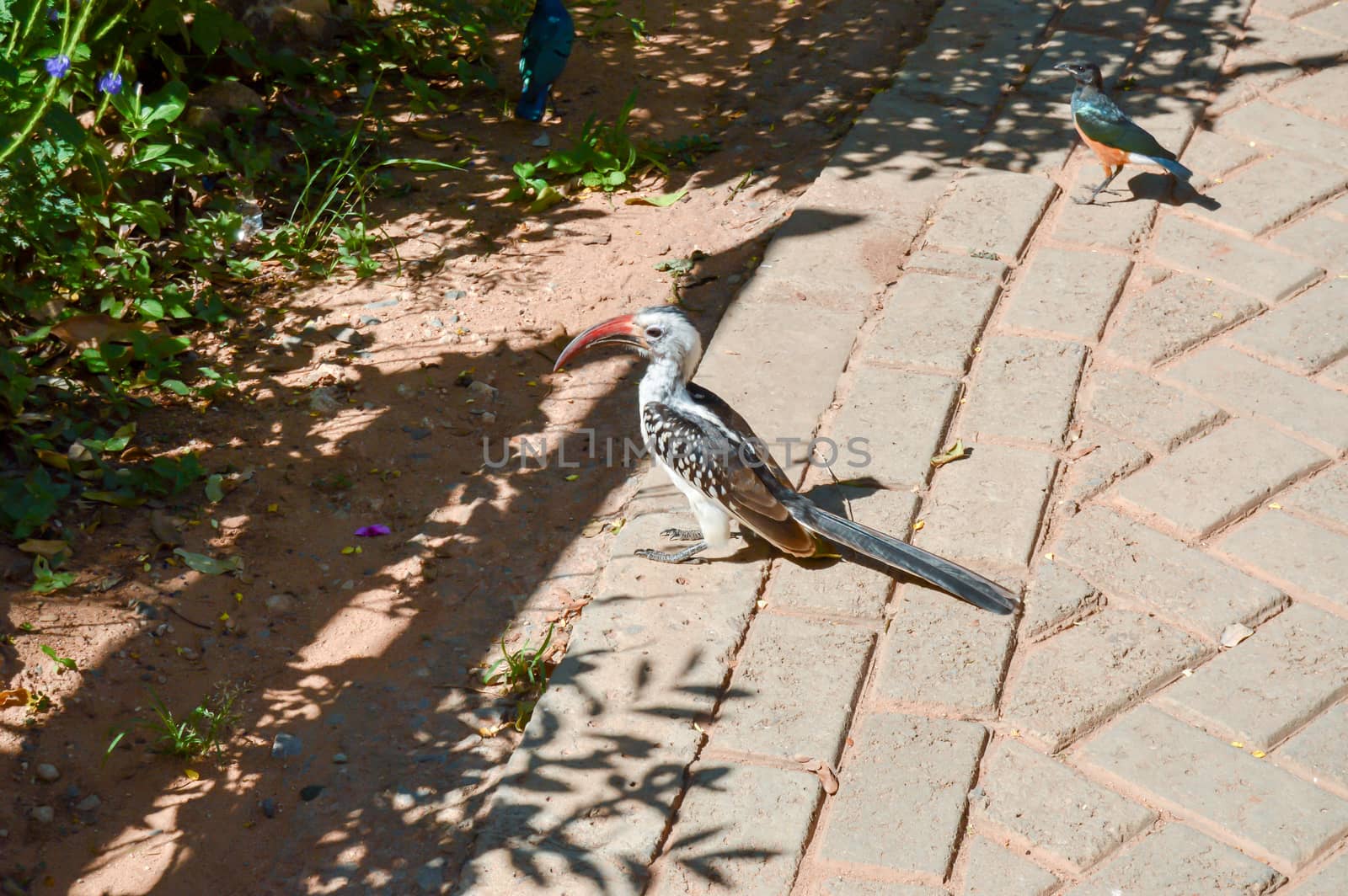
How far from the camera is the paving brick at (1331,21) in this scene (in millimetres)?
6551

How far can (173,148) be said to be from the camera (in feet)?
16.5

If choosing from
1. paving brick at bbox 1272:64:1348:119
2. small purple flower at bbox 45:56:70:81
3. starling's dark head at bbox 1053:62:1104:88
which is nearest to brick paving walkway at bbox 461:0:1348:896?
paving brick at bbox 1272:64:1348:119

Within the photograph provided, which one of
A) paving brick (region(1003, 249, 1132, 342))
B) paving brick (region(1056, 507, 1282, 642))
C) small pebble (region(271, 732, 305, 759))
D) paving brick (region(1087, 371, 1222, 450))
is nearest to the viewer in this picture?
small pebble (region(271, 732, 305, 759))

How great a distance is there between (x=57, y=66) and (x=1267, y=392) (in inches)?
174

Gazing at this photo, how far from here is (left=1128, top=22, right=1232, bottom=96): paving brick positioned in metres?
6.12

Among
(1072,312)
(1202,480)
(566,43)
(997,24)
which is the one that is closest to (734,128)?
(566,43)

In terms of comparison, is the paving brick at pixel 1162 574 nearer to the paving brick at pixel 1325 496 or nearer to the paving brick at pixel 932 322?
the paving brick at pixel 1325 496

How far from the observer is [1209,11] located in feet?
22.0

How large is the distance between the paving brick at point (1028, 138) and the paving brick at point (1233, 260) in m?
0.68

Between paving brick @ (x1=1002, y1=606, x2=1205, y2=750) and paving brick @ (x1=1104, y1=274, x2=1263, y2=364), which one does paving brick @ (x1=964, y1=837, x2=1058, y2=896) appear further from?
paving brick @ (x1=1104, y1=274, x2=1263, y2=364)

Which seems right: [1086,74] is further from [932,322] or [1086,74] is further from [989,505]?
[989,505]

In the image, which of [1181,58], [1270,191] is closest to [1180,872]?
[1270,191]

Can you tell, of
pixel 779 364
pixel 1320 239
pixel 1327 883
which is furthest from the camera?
pixel 1320 239

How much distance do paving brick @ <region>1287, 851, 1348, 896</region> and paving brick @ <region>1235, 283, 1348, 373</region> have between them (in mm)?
2146
